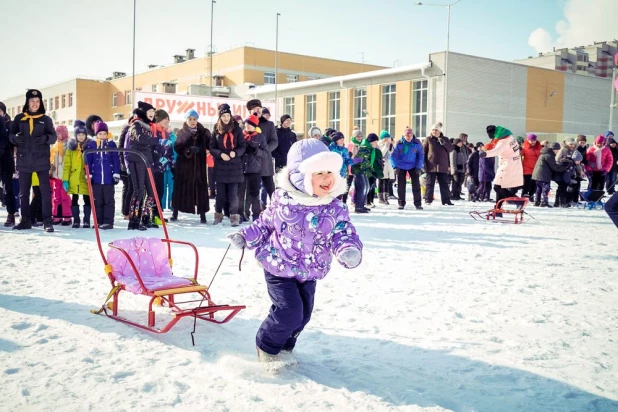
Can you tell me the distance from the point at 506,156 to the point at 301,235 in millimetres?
8343

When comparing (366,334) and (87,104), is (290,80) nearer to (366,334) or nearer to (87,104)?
(87,104)

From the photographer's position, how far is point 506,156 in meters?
10.5

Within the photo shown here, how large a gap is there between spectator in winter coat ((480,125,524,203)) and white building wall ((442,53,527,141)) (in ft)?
66.7

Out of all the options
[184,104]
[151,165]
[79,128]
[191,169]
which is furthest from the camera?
[184,104]

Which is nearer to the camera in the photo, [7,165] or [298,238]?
[298,238]

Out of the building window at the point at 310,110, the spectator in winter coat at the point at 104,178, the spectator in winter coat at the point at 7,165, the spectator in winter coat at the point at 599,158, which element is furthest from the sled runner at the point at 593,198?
the building window at the point at 310,110

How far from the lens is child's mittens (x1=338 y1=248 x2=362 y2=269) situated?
9.80ft

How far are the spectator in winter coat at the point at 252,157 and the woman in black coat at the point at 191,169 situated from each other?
2.36 feet

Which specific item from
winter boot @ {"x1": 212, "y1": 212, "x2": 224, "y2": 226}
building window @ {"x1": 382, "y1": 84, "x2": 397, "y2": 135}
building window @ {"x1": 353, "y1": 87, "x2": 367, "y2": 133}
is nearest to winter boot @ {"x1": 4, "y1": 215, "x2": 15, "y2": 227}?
winter boot @ {"x1": 212, "y1": 212, "x2": 224, "y2": 226}

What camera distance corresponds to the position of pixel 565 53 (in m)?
76.8

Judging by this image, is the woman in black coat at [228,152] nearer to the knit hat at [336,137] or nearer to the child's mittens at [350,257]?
the knit hat at [336,137]

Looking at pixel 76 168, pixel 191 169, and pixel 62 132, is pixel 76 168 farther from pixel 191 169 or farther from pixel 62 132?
pixel 191 169

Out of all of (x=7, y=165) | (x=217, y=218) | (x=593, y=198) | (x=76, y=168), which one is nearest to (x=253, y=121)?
(x=217, y=218)

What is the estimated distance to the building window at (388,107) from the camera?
3266 centimetres
